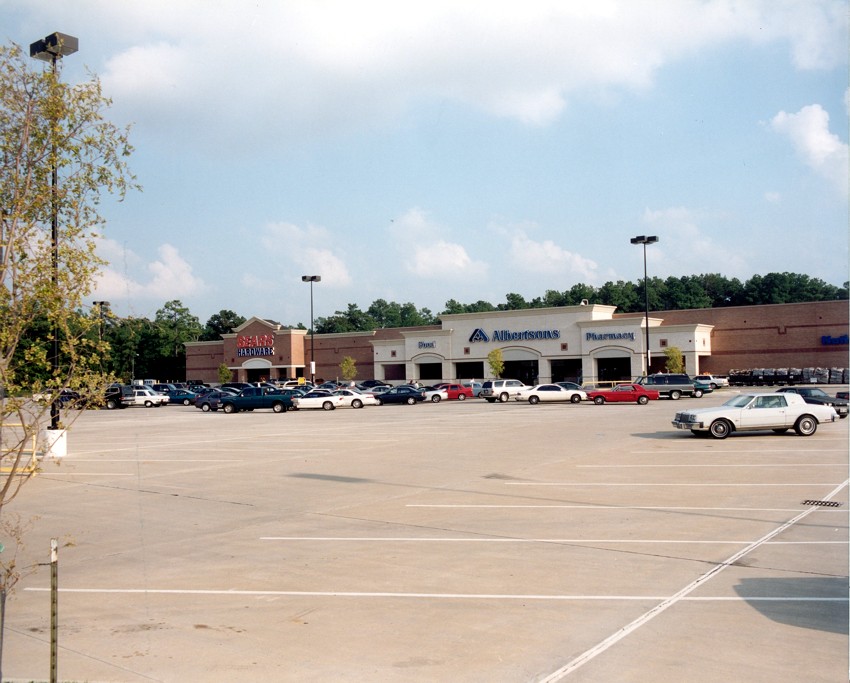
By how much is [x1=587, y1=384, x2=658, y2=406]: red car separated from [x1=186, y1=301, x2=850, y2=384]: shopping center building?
2140 cm

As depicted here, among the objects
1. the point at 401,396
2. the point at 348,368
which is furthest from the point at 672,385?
the point at 348,368

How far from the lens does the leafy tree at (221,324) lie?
141975 millimetres

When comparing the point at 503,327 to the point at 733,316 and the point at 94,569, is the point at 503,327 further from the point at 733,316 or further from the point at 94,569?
the point at 94,569

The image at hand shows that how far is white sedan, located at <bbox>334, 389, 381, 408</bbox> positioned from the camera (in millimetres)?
51156

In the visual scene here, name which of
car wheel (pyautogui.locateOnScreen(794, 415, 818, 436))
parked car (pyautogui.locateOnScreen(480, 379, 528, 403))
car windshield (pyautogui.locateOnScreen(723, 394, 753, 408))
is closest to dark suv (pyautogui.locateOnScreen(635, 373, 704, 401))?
parked car (pyautogui.locateOnScreen(480, 379, 528, 403))

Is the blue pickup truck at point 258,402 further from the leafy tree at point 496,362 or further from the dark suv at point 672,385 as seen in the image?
the leafy tree at point 496,362

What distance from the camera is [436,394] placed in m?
58.8

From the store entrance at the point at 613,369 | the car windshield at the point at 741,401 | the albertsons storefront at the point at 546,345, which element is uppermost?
the albertsons storefront at the point at 546,345

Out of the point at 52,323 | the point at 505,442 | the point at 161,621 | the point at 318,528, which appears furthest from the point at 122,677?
the point at 505,442

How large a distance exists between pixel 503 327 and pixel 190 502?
207 feet

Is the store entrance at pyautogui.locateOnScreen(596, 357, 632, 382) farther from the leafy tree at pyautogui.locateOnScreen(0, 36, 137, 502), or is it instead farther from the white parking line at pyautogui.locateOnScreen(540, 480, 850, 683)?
the leafy tree at pyautogui.locateOnScreen(0, 36, 137, 502)

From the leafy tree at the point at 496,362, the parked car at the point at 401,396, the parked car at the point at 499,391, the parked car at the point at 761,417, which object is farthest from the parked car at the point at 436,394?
the parked car at the point at 761,417

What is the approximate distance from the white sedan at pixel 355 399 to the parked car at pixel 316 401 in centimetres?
74

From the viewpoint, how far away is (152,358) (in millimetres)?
104938
